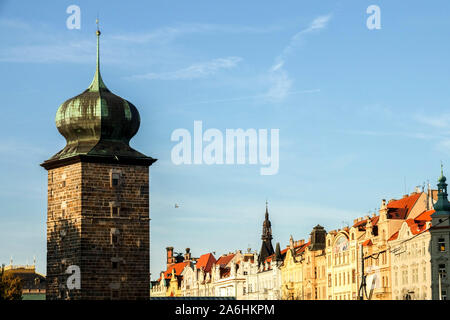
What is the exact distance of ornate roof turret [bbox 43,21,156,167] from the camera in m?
84.5

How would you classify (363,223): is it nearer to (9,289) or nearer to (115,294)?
(9,289)

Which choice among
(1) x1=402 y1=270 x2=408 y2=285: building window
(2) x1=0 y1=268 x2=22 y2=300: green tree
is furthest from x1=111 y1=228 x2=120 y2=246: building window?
(1) x1=402 y1=270 x2=408 y2=285: building window

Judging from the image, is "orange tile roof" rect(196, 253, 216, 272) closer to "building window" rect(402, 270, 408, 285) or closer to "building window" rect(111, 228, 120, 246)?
"building window" rect(402, 270, 408, 285)

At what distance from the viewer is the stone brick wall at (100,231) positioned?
81.2m

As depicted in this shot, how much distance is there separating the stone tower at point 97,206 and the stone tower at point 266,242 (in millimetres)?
59326

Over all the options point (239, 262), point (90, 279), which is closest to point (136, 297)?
point (90, 279)

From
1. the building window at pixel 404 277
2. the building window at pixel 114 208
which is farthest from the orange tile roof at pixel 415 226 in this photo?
the building window at pixel 114 208

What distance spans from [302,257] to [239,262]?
27.7m

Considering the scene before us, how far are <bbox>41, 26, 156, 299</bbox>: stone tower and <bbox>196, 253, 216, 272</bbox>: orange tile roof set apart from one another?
74.4 metres

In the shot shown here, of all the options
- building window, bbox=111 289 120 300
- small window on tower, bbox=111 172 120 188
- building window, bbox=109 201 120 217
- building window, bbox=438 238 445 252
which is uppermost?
small window on tower, bbox=111 172 120 188

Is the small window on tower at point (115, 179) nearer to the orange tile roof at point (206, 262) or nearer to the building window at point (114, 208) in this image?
the building window at point (114, 208)

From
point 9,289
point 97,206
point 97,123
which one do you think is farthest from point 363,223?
point 97,206

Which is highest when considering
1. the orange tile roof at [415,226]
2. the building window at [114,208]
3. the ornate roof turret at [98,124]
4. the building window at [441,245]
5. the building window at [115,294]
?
the ornate roof turret at [98,124]
